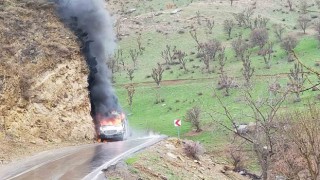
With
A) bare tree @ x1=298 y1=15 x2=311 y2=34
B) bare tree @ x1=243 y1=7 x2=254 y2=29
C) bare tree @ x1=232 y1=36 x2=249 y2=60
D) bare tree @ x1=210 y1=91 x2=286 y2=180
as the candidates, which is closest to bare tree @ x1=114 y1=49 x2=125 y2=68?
bare tree @ x1=232 y1=36 x2=249 y2=60

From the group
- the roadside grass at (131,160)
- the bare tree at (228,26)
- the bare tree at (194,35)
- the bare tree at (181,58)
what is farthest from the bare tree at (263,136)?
the bare tree at (228,26)

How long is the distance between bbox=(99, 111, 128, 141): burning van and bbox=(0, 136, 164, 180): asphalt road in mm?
5661

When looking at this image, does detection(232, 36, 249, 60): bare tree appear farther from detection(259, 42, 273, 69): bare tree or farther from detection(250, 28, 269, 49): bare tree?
detection(259, 42, 273, 69): bare tree

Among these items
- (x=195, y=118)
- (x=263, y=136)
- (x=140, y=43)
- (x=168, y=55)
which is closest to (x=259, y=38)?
(x=168, y=55)

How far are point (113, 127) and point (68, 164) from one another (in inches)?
464

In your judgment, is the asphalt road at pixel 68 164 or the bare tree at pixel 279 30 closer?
the asphalt road at pixel 68 164

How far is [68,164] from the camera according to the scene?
1933cm

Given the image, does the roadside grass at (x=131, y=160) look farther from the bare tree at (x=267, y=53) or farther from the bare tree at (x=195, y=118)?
the bare tree at (x=267, y=53)

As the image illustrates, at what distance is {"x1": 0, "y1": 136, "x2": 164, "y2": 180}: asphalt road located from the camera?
16875mm

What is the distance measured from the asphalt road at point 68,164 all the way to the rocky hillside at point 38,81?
5.79 feet

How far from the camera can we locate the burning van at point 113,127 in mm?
30688

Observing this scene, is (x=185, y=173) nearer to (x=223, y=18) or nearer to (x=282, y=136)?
(x=282, y=136)

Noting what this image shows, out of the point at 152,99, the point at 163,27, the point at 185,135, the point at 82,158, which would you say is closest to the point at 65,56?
the point at 82,158

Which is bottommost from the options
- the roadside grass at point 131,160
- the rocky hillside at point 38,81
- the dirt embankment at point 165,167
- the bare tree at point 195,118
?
the bare tree at point 195,118
